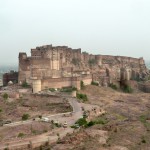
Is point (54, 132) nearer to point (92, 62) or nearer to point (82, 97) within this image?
point (82, 97)

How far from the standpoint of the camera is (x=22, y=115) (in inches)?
1329

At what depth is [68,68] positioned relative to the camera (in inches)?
2224

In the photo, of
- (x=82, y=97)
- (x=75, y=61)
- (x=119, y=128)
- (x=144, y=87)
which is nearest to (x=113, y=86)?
(x=144, y=87)

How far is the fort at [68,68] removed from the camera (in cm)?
5028

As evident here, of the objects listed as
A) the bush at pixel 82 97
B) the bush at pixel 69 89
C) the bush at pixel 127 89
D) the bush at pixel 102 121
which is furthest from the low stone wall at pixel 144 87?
the bush at pixel 102 121

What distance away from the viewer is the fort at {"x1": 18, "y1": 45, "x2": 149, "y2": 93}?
165 ft

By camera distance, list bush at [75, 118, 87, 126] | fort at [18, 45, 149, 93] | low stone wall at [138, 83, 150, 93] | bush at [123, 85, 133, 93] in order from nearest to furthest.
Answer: bush at [75, 118, 87, 126]
fort at [18, 45, 149, 93]
bush at [123, 85, 133, 93]
low stone wall at [138, 83, 150, 93]

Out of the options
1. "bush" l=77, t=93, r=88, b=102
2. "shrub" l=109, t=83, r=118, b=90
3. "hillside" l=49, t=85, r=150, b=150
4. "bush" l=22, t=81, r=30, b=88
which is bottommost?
"hillside" l=49, t=85, r=150, b=150

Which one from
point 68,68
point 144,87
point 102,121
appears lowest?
point 102,121

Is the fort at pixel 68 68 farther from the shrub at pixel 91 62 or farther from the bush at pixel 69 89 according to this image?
the bush at pixel 69 89

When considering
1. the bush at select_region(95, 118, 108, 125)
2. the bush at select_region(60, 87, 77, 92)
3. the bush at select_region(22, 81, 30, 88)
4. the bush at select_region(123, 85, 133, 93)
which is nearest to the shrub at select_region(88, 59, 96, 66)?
the bush at select_region(123, 85, 133, 93)

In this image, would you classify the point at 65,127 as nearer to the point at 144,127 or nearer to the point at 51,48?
the point at 144,127

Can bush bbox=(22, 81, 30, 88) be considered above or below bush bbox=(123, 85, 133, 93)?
above

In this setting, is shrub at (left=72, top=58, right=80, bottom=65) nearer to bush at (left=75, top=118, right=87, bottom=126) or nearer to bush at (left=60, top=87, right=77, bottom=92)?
bush at (left=60, top=87, right=77, bottom=92)
